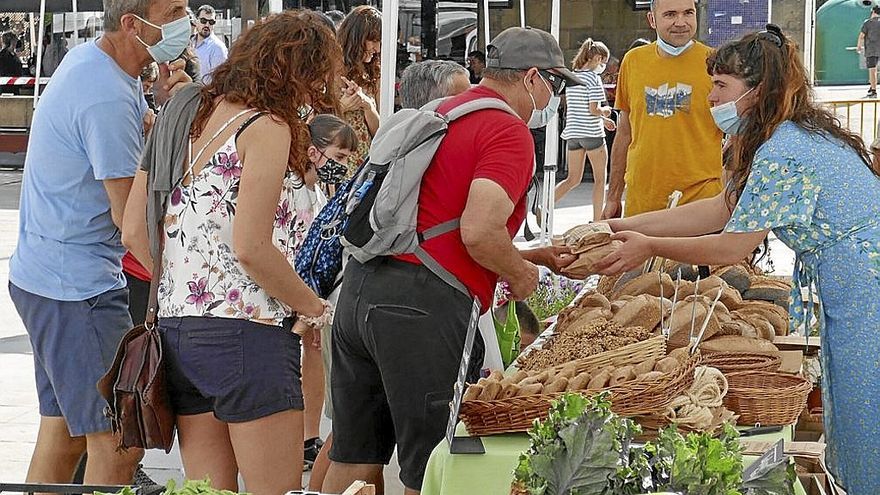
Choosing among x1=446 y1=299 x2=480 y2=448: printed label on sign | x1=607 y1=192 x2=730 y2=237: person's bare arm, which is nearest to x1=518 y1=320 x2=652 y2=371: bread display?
x1=446 y1=299 x2=480 y2=448: printed label on sign

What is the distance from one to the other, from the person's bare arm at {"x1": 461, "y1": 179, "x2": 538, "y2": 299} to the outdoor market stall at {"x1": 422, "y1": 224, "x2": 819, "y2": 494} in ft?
1.10

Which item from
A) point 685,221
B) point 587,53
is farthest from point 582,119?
point 685,221

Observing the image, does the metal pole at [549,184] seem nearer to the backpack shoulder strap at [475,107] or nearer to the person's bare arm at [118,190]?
the backpack shoulder strap at [475,107]

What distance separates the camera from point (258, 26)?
3258 mm

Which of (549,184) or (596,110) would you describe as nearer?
(549,184)

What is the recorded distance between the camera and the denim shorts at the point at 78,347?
3.61 m

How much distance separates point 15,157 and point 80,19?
273 centimetres

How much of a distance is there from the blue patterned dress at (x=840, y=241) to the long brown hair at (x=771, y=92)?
7cm

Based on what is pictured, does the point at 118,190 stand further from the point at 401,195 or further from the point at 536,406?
the point at 536,406

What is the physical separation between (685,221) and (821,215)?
100 centimetres

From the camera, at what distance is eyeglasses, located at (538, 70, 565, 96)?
365 cm

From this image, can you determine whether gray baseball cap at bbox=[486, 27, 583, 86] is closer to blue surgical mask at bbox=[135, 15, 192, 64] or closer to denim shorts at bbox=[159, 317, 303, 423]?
blue surgical mask at bbox=[135, 15, 192, 64]

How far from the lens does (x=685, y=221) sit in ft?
13.5

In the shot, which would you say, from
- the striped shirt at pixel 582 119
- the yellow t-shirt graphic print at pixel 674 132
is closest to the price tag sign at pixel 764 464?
the yellow t-shirt graphic print at pixel 674 132
